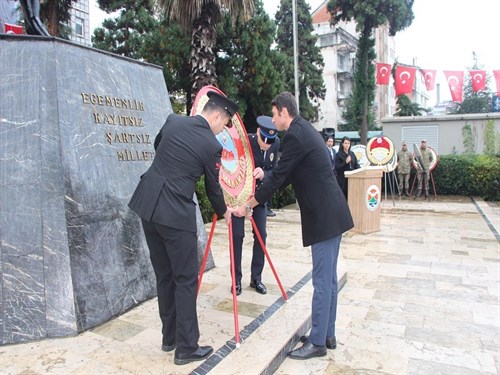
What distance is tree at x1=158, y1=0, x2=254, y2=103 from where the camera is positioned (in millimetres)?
9922

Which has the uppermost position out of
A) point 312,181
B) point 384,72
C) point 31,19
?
point 384,72

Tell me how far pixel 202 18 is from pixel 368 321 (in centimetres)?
857

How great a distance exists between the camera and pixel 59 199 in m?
3.45

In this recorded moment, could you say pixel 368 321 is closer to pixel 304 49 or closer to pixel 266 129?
pixel 266 129

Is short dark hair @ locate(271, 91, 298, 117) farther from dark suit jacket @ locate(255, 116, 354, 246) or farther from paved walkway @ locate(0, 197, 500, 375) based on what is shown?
paved walkway @ locate(0, 197, 500, 375)

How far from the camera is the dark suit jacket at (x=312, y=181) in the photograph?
316 centimetres

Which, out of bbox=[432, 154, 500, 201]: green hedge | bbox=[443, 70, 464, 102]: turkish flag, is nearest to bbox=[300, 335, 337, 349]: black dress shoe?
bbox=[432, 154, 500, 201]: green hedge

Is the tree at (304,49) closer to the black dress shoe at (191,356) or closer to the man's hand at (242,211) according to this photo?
the man's hand at (242,211)

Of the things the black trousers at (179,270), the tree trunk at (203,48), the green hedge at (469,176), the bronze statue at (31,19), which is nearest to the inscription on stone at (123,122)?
the bronze statue at (31,19)

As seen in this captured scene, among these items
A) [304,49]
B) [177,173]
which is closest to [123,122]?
[177,173]

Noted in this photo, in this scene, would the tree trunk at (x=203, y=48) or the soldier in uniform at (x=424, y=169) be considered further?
the soldier in uniform at (x=424, y=169)

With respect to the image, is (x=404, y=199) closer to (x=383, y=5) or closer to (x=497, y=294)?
(x=497, y=294)

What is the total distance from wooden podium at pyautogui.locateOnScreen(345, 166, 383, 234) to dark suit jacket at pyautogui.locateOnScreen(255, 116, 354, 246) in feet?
16.9

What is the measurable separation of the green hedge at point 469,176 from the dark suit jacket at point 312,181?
12.5m
